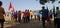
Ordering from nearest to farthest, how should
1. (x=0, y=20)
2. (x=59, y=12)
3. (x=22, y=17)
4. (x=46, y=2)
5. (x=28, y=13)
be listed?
(x=0, y=20)
(x=59, y=12)
(x=46, y=2)
(x=28, y=13)
(x=22, y=17)

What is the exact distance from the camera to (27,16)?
74.0ft

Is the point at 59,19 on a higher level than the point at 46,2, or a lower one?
lower

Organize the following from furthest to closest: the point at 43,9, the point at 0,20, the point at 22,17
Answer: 1. the point at 22,17
2. the point at 43,9
3. the point at 0,20

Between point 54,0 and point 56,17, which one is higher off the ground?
point 54,0

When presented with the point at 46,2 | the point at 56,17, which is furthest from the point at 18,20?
the point at 56,17

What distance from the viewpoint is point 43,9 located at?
14898mm

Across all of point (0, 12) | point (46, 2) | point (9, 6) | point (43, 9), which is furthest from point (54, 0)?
point (9, 6)

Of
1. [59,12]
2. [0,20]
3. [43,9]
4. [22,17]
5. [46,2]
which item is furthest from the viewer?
[22,17]

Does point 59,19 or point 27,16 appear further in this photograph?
point 27,16

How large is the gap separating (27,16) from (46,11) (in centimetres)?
765

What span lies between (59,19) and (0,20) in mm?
3503

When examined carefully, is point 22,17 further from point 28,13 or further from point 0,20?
point 0,20

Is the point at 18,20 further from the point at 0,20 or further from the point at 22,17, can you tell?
the point at 0,20

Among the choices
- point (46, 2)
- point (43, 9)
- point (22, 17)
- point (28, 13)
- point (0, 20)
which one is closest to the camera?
point (0, 20)
